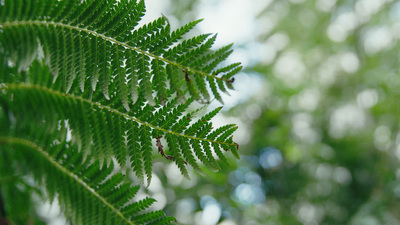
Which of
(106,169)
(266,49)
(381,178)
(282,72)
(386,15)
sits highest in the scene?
(386,15)

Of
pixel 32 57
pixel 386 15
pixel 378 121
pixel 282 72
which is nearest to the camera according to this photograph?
pixel 32 57

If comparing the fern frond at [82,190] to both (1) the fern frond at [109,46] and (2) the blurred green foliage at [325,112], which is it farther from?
(2) the blurred green foliage at [325,112]

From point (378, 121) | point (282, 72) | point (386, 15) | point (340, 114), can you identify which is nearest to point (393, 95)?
point (378, 121)

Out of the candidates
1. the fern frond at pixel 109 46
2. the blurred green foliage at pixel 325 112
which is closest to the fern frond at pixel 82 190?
the fern frond at pixel 109 46

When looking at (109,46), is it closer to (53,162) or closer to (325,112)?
(53,162)

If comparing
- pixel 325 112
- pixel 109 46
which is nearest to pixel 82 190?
pixel 109 46

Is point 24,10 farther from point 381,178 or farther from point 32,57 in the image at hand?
point 381,178

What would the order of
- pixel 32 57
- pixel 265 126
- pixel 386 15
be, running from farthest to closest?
pixel 386 15, pixel 265 126, pixel 32 57

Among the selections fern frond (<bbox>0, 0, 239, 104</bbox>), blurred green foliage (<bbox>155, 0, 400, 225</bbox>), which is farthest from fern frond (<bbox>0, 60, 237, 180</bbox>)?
blurred green foliage (<bbox>155, 0, 400, 225</bbox>)
